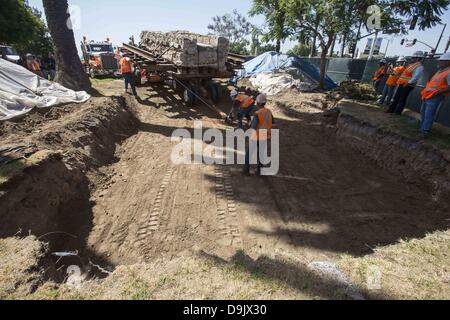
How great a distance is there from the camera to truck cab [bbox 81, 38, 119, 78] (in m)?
16.8

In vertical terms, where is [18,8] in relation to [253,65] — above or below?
above

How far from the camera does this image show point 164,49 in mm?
11109

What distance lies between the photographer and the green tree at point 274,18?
45.0 ft

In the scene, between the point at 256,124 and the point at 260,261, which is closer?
the point at 260,261

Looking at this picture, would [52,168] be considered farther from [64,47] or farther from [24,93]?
[64,47]

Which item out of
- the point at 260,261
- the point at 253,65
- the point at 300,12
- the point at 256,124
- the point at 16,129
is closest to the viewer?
the point at 260,261

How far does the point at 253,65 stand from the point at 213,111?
28.1 feet

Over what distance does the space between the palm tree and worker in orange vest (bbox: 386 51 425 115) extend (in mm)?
11095

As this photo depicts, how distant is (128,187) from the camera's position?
17.0ft

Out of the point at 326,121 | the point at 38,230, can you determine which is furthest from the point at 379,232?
the point at 326,121

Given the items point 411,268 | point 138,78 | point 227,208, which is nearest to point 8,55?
point 138,78

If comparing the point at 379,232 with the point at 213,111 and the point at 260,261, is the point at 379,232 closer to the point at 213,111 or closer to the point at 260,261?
the point at 260,261

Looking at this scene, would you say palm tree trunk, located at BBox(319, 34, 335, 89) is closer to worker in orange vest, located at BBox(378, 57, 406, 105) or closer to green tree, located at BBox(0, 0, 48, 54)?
worker in orange vest, located at BBox(378, 57, 406, 105)

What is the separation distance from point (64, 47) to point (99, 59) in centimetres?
849
